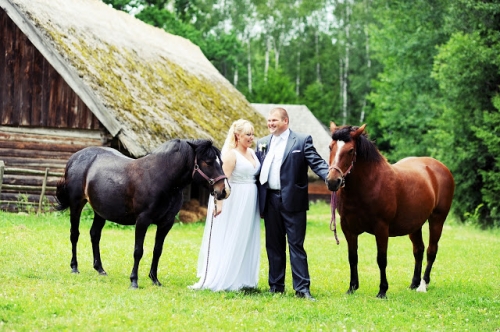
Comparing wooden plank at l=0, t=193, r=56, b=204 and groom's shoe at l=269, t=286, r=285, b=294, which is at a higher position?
groom's shoe at l=269, t=286, r=285, b=294

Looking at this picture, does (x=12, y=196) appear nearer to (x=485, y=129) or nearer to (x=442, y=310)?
(x=442, y=310)

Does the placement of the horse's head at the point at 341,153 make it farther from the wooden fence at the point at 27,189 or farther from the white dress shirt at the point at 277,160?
the wooden fence at the point at 27,189

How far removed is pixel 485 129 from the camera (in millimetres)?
23109

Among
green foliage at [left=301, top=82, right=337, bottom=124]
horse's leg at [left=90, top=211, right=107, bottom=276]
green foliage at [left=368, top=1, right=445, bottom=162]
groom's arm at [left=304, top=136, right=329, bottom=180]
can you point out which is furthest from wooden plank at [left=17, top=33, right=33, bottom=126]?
green foliage at [left=301, top=82, right=337, bottom=124]

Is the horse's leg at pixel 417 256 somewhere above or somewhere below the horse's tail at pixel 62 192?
below

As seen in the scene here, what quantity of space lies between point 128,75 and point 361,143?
11577 millimetres

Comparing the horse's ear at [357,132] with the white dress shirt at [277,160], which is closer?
the horse's ear at [357,132]

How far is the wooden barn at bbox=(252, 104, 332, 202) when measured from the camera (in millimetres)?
37281

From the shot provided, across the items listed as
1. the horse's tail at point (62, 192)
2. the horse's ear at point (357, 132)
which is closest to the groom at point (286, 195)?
the horse's ear at point (357, 132)

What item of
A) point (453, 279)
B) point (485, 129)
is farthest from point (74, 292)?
point (485, 129)

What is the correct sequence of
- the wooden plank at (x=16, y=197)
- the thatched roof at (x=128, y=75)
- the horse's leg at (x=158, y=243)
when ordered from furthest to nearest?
the wooden plank at (x=16, y=197) < the thatched roof at (x=128, y=75) < the horse's leg at (x=158, y=243)

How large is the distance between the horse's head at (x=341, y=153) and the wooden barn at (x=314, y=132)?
2703cm

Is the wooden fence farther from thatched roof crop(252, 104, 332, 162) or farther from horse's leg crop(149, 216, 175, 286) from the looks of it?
thatched roof crop(252, 104, 332, 162)

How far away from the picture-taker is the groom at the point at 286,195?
843cm
